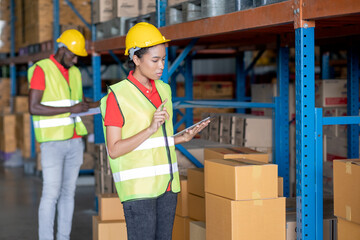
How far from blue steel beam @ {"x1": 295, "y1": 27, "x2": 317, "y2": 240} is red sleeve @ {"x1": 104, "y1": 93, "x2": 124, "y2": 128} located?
1.13m

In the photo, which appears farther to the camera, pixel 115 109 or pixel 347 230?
pixel 347 230

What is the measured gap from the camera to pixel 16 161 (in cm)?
1192

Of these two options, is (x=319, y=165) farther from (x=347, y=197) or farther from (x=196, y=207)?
(x=196, y=207)

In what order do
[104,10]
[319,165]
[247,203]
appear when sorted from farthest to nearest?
[104,10], [247,203], [319,165]

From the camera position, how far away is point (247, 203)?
3635mm

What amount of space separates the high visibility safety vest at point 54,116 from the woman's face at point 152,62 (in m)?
2.01

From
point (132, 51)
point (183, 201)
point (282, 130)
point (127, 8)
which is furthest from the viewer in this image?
point (127, 8)

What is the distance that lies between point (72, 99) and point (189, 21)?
49.7 inches

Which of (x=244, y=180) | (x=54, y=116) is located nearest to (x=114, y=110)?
(x=244, y=180)

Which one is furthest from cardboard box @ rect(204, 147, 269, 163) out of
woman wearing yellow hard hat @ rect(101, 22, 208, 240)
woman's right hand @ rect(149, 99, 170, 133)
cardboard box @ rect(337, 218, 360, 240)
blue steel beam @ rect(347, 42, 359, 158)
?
blue steel beam @ rect(347, 42, 359, 158)

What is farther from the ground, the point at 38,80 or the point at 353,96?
the point at 38,80

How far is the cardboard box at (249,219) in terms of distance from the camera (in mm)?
3607

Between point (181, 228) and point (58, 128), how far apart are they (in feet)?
4.32

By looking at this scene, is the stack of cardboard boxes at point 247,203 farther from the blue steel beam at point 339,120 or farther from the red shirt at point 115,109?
the red shirt at point 115,109
